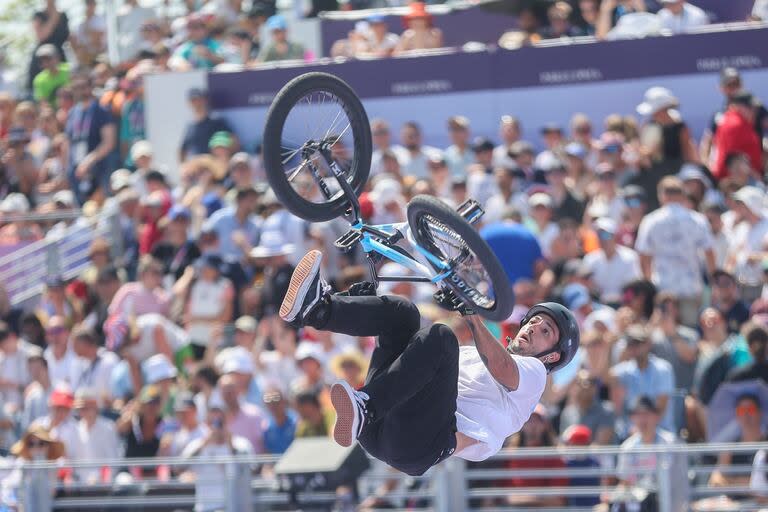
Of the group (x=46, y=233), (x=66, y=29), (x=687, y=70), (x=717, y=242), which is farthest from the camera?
(x=66, y=29)

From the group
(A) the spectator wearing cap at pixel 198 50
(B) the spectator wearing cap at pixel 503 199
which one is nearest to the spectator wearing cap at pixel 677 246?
(B) the spectator wearing cap at pixel 503 199

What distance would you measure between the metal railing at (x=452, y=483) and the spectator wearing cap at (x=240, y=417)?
31 centimetres

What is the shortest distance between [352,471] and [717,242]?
3888mm

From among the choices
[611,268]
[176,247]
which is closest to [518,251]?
[611,268]

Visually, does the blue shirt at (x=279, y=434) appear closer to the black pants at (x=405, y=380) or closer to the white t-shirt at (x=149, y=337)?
the white t-shirt at (x=149, y=337)

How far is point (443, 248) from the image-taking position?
7895 millimetres

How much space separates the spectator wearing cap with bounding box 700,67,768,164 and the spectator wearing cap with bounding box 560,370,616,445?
3.18 m

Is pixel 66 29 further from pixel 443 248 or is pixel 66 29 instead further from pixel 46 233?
pixel 443 248

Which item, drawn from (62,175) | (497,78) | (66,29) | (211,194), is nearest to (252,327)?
(211,194)

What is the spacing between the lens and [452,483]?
41.8ft

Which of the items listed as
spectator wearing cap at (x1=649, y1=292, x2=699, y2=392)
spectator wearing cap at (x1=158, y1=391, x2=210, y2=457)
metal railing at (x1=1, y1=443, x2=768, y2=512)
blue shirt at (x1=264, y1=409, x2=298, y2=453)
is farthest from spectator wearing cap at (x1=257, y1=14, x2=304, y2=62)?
spectator wearing cap at (x1=649, y1=292, x2=699, y2=392)

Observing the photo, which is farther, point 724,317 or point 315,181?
point 724,317

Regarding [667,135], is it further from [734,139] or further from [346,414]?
[346,414]

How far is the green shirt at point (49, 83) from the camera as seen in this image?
68.2 feet
